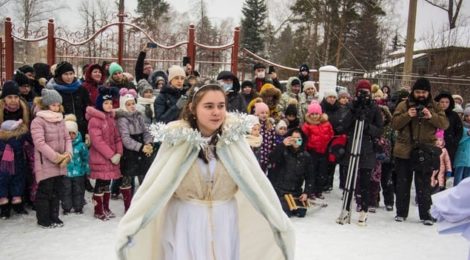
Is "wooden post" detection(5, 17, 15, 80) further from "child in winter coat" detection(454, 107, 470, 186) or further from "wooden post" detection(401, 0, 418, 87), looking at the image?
"wooden post" detection(401, 0, 418, 87)

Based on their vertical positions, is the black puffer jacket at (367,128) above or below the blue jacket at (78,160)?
above

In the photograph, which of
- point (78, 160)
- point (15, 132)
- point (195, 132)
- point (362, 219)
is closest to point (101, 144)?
point (78, 160)

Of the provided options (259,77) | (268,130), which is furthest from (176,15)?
(268,130)

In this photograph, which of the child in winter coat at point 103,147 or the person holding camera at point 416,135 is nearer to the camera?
the child in winter coat at point 103,147

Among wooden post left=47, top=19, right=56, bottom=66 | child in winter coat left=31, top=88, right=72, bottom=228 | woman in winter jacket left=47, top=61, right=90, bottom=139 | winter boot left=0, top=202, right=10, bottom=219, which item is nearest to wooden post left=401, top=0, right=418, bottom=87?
wooden post left=47, top=19, right=56, bottom=66

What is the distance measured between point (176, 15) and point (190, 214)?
4116 centimetres

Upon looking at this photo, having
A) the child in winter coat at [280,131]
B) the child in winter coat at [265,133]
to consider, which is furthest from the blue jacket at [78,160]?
the child in winter coat at [280,131]

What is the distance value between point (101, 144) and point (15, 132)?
3.48 ft

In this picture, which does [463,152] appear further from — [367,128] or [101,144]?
[101,144]

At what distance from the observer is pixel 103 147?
5992 mm

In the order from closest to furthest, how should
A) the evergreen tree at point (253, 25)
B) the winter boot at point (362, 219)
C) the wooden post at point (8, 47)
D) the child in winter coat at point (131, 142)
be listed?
the child in winter coat at point (131, 142), the winter boot at point (362, 219), the wooden post at point (8, 47), the evergreen tree at point (253, 25)

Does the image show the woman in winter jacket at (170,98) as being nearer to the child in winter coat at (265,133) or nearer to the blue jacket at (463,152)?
the child in winter coat at (265,133)

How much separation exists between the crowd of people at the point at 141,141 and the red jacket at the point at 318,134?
2 cm

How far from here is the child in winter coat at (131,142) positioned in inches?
245
